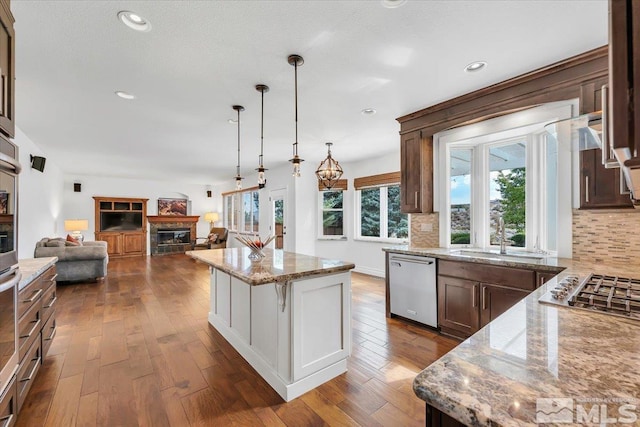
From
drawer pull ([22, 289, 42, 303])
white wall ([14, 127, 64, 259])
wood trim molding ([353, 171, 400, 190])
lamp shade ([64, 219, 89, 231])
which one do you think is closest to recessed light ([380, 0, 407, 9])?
drawer pull ([22, 289, 42, 303])

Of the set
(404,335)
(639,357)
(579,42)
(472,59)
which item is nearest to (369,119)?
(472,59)

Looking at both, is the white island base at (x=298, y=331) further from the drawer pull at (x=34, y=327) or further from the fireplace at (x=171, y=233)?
the fireplace at (x=171, y=233)

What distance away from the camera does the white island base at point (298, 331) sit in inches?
76.5

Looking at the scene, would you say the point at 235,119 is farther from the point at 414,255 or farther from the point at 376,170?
the point at 376,170

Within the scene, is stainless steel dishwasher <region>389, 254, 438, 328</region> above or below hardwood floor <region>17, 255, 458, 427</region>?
above

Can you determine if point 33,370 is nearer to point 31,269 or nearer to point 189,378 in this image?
point 31,269

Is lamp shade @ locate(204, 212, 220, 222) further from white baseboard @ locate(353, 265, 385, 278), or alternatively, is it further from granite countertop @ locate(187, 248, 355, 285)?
granite countertop @ locate(187, 248, 355, 285)

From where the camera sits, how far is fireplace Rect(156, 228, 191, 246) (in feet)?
30.5

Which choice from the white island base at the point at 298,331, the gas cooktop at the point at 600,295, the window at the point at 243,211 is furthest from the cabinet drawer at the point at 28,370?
the window at the point at 243,211

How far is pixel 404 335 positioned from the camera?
2.91m

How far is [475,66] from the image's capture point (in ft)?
7.79

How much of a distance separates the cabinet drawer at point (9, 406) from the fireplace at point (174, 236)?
27.6 ft

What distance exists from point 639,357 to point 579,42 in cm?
237

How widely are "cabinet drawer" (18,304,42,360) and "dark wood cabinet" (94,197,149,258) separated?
24.6ft
